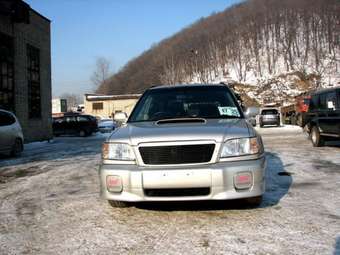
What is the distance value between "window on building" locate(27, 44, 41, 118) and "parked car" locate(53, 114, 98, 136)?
8.69 m

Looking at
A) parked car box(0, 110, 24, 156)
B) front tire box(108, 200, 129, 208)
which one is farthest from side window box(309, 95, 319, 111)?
front tire box(108, 200, 129, 208)

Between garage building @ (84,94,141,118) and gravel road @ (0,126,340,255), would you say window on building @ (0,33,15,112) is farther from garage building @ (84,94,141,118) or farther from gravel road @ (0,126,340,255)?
garage building @ (84,94,141,118)

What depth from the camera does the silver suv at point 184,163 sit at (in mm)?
4848

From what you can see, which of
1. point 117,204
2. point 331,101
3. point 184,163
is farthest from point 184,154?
point 331,101

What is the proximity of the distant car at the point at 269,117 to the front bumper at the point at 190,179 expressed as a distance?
32.2 meters

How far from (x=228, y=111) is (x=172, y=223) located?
203 cm

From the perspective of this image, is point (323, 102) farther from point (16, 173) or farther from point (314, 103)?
point (16, 173)

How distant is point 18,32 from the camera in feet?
73.6

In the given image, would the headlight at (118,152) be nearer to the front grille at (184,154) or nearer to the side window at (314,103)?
the front grille at (184,154)

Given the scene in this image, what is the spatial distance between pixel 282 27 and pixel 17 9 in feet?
317

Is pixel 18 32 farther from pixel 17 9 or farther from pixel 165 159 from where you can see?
pixel 165 159

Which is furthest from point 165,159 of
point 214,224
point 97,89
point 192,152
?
point 97,89

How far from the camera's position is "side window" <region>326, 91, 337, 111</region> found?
1365cm

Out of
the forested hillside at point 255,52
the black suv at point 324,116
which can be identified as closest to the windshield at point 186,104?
the black suv at point 324,116
